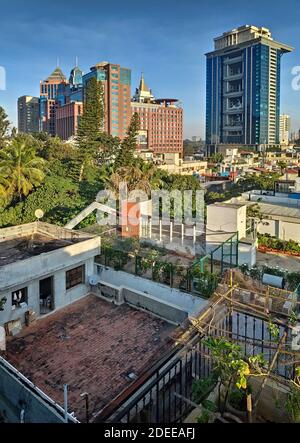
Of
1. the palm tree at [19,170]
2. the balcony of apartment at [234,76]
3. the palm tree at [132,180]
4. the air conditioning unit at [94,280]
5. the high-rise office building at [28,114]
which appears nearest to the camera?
the air conditioning unit at [94,280]

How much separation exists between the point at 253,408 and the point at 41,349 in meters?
5.41

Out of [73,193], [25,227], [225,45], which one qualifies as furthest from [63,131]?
[25,227]

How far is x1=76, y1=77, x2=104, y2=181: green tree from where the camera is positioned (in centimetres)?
2394

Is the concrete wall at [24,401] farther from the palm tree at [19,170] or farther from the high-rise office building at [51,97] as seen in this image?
the high-rise office building at [51,97]

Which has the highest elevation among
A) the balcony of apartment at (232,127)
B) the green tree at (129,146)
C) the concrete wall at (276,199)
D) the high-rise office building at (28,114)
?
the high-rise office building at (28,114)

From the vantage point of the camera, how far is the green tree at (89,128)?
23.9 m

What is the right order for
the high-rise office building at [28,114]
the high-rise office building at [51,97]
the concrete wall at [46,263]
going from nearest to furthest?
the concrete wall at [46,263] → the high-rise office building at [51,97] → the high-rise office building at [28,114]

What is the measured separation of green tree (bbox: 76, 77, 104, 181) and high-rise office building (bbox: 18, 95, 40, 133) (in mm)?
72668

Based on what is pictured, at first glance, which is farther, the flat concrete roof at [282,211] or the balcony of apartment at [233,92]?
the balcony of apartment at [233,92]

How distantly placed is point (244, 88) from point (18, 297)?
242 ft

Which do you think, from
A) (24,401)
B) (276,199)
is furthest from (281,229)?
(24,401)

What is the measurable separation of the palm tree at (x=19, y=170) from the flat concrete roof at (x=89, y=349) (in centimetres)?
1095

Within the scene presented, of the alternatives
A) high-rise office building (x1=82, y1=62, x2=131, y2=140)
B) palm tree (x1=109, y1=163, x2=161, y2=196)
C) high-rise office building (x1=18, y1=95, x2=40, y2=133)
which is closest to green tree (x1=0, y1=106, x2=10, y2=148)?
palm tree (x1=109, y1=163, x2=161, y2=196)

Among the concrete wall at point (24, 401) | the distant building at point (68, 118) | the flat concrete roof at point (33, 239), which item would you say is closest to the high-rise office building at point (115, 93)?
the distant building at point (68, 118)
